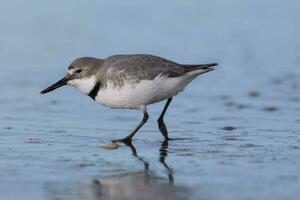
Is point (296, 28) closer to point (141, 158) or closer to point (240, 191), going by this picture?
point (141, 158)

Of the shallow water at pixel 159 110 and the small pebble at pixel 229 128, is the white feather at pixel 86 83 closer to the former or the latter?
the shallow water at pixel 159 110

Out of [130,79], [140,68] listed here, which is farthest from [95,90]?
[140,68]

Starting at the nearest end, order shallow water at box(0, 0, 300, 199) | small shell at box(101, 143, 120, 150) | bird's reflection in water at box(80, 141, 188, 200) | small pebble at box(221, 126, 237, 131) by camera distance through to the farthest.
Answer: bird's reflection in water at box(80, 141, 188, 200) → shallow water at box(0, 0, 300, 199) → small shell at box(101, 143, 120, 150) → small pebble at box(221, 126, 237, 131)

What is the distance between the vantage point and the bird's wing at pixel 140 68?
813cm

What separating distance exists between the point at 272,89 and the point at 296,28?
4703 mm

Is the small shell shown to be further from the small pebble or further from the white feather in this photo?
the small pebble

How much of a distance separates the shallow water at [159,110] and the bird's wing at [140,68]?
0.66m

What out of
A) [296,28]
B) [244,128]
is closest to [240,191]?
[244,128]

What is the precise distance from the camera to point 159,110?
9.98 metres

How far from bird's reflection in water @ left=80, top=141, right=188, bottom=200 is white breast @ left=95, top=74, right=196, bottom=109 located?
1.41m

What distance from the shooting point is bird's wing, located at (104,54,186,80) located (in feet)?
26.7

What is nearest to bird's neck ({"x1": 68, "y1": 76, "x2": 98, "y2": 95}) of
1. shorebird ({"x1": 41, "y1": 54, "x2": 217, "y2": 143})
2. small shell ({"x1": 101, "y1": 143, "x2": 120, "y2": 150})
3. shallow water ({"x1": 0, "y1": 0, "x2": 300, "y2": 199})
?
shorebird ({"x1": 41, "y1": 54, "x2": 217, "y2": 143})

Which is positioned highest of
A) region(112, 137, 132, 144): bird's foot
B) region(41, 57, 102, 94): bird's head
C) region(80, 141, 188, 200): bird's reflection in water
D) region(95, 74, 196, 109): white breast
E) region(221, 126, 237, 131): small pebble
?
region(41, 57, 102, 94): bird's head

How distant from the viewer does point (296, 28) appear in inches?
612
